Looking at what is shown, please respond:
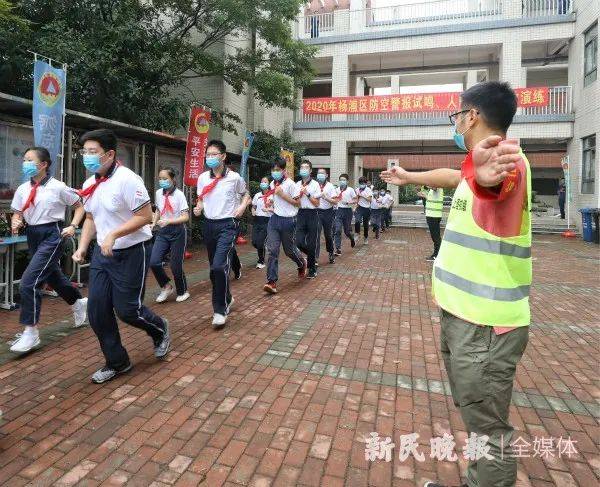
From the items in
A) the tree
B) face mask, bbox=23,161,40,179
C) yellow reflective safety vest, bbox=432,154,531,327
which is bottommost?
yellow reflective safety vest, bbox=432,154,531,327

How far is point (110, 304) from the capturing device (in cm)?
336

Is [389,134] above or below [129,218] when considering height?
above

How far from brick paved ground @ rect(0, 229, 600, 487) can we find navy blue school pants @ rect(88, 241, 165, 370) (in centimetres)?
36

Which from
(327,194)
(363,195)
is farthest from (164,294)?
(363,195)

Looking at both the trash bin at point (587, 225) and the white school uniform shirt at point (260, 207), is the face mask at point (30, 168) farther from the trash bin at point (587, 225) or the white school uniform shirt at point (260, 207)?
the trash bin at point (587, 225)

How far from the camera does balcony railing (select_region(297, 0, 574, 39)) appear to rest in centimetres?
1811

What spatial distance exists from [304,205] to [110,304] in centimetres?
443

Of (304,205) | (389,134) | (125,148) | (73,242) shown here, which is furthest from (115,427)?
(389,134)

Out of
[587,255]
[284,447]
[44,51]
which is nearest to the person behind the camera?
[284,447]

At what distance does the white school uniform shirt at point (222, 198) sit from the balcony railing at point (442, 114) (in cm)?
1400

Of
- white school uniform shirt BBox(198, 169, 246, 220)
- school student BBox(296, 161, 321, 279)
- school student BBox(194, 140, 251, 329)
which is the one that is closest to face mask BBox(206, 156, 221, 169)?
school student BBox(194, 140, 251, 329)

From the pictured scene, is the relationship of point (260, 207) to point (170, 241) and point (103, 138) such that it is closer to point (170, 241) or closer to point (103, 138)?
point (170, 241)

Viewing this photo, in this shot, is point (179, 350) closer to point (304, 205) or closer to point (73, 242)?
point (73, 242)

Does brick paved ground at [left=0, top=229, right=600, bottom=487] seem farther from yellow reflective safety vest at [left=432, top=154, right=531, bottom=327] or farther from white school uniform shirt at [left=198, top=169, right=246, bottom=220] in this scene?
white school uniform shirt at [left=198, top=169, right=246, bottom=220]
